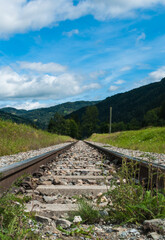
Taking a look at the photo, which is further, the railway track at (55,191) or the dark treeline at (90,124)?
Answer: the dark treeline at (90,124)

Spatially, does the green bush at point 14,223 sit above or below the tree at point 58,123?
below

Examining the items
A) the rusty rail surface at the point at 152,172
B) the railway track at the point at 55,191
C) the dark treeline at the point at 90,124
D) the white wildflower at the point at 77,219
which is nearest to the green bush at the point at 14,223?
the railway track at the point at 55,191

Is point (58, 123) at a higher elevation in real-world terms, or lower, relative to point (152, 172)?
higher

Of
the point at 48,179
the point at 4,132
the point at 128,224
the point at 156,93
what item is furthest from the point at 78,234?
the point at 156,93

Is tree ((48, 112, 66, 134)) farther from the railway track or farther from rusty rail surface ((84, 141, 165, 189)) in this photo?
rusty rail surface ((84, 141, 165, 189))

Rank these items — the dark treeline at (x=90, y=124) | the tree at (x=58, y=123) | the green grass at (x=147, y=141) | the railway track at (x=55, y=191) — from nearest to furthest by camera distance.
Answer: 1. the railway track at (x=55, y=191)
2. the green grass at (x=147, y=141)
3. the dark treeline at (x=90, y=124)
4. the tree at (x=58, y=123)

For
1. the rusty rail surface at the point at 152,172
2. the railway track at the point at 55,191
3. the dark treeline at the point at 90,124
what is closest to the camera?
the railway track at the point at 55,191

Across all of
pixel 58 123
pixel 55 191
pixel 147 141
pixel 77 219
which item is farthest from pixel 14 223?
pixel 58 123

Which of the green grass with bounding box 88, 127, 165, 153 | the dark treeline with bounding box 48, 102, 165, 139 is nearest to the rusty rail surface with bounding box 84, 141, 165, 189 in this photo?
the green grass with bounding box 88, 127, 165, 153

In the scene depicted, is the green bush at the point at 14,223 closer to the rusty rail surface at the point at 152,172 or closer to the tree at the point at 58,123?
the rusty rail surface at the point at 152,172

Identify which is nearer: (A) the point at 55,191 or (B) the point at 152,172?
(B) the point at 152,172

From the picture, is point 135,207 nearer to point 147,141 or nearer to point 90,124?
point 147,141

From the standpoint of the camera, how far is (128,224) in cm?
178

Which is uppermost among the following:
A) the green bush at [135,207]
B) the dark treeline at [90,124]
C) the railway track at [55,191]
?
the dark treeline at [90,124]
